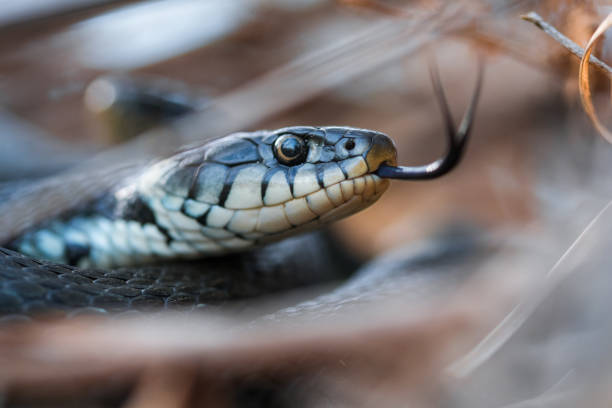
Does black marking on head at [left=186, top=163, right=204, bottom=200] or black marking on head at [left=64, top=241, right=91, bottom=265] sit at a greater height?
black marking on head at [left=186, top=163, right=204, bottom=200]

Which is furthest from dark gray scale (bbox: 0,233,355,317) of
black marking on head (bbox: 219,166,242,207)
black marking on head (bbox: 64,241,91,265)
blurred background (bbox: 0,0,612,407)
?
blurred background (bbox: 0,0,612,407)

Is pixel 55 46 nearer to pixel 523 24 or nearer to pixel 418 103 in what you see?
pixel 418 103

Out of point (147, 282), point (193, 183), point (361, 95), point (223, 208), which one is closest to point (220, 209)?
point (223, 208)

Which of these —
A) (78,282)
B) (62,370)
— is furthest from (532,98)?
(62,370)

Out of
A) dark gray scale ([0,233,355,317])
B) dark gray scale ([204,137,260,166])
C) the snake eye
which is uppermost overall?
dark gray scale ([204,137,260,166])

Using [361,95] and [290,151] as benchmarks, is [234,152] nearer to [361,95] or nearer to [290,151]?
[290,151]

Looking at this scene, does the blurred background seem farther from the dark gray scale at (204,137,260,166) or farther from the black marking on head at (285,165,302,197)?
the black marking on head at (285,165,302,197)

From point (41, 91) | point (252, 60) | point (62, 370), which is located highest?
point (41, 91)
